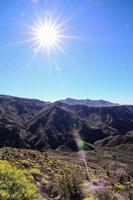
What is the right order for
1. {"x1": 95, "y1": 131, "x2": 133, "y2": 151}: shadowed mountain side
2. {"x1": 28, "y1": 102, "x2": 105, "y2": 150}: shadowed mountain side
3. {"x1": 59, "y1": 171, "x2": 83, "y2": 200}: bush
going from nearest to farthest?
{"x1": 59, "y1": 171, "x2": 83, "y2": 200}: bush
{"x1": 28, "y1": 102, "x2": 105, "y2": 150}: shadowed mountain side
{"x1": 95, "y1": 131, "x2": 133, "y2": 151}: shadowed mountain side

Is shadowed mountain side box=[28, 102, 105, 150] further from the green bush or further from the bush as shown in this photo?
the green bush

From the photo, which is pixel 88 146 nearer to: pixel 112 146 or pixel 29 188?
pixel 112 146

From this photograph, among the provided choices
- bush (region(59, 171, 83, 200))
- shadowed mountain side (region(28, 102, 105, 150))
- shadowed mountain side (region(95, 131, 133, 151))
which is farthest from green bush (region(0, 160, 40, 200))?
shadowed mountain side (region(95, 131, 133, 151))

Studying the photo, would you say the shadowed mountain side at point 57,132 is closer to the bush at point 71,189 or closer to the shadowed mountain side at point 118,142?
the shadowed mountain side at point 118,142

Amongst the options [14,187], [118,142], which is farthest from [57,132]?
[14,187]

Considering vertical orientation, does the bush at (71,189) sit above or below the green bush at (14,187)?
below

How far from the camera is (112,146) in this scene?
16950 cm

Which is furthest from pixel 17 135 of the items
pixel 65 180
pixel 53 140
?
pixel 65 180

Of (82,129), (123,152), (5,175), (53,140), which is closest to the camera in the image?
(5,175)

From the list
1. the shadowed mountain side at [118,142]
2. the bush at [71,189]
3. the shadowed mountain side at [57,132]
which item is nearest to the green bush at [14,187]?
the bush at [71,189]

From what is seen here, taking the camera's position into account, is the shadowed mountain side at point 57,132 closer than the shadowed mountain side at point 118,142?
Yes

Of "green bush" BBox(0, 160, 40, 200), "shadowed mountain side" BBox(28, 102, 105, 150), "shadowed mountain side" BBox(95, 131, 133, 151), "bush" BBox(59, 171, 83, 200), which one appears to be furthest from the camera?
"shadowed mountain side" BBox(95, 131, 133, 151)

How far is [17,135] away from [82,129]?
5012cm

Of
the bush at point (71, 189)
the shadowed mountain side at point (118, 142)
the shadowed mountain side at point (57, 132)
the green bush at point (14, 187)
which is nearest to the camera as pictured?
the green bush at point (14, 187)
